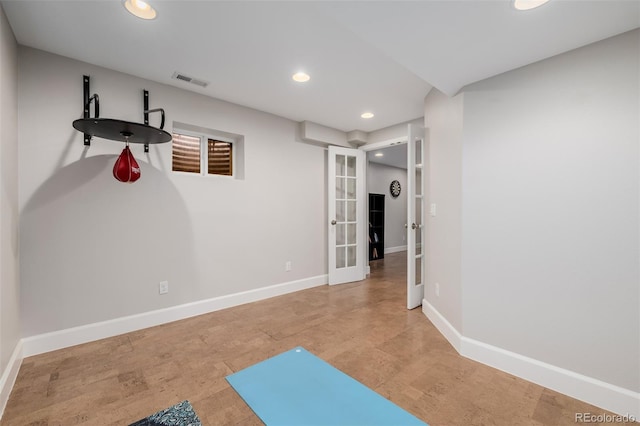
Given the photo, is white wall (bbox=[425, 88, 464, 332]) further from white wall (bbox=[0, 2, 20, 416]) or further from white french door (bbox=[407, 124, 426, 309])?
white wall (bbox=[0, 2, 20, 416])

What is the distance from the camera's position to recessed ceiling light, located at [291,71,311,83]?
2557 millimetres

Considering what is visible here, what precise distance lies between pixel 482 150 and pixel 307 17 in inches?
63.3

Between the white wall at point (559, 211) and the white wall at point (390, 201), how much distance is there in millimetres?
5203

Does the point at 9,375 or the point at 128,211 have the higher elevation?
the point at 128,211

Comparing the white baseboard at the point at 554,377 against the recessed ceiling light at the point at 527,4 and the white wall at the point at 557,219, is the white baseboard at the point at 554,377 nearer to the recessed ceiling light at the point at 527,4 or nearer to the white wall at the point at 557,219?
the white wall at the point at 557,219

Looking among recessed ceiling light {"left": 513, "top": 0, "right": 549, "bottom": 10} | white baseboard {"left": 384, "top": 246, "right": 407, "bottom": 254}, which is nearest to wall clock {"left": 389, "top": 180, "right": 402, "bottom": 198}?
white baseboard {"left": 384, "top": 246, "right": 407, "bottom": 254}

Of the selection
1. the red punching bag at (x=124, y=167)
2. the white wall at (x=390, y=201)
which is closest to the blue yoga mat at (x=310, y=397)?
the red punching bag at (x=124, y=167)

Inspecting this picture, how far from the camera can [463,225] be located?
2.22 m

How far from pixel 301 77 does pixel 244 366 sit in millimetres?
2550

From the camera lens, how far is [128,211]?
2.58 m

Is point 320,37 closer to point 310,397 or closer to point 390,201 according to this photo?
point 310,397

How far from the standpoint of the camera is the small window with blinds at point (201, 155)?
10.1 feet

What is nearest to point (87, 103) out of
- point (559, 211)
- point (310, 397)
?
point (310, 397)

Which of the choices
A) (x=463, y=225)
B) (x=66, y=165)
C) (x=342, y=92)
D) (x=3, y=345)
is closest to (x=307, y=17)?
(x=342, y=92)
